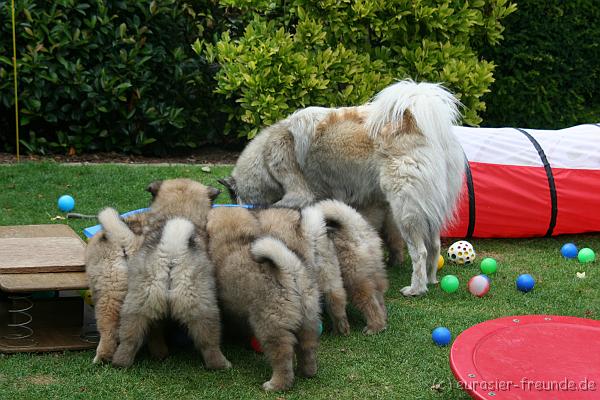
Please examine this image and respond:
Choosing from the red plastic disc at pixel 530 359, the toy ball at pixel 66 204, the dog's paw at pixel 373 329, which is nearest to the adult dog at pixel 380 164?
the dog's paw at pixel 373 329

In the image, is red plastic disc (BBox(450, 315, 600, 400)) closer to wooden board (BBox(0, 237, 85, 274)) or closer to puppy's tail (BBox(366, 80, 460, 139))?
puppy's tail (BBox(366, 80, 460, 139))

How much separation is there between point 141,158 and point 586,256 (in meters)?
6.22

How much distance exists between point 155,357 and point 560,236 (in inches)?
207

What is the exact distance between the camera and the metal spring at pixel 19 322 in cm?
562

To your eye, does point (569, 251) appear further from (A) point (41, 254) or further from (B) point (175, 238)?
(A) point (41, 254)

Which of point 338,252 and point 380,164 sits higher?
point 380,164

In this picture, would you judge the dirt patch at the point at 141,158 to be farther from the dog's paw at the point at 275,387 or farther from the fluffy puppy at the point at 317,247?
the dog's paw at the point at 275,387

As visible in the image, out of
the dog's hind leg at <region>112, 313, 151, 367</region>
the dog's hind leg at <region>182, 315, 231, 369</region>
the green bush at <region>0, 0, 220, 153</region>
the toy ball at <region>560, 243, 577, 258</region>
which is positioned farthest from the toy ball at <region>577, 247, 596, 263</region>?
the green bush at <region>0, 0, 220, 153</region>

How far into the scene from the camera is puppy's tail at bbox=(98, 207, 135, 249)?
5410mm

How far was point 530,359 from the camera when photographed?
4.75 metres

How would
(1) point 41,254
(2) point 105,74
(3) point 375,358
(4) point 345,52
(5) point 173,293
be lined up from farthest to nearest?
1. (2) point 105,74
2. (4) point 345,52
3. (1) point 41,254
4. (3) point 375,358
5. (5) point 173,293

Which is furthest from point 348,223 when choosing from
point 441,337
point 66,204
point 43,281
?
point 66,204

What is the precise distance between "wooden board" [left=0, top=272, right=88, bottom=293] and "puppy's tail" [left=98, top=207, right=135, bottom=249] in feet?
1.15

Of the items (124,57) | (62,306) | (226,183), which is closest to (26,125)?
(124,57)
